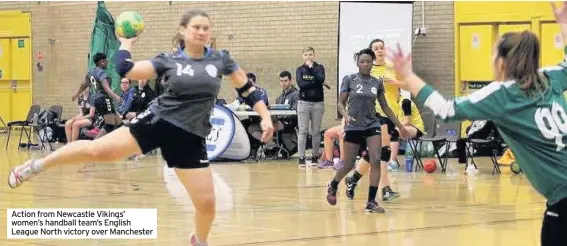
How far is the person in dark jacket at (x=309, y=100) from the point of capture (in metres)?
18.9

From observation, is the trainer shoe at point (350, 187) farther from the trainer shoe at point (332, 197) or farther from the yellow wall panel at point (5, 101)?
the yellow wall panel at point (5, 101)

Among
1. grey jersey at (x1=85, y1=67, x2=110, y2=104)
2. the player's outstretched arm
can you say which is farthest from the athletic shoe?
the player's outstretched arm

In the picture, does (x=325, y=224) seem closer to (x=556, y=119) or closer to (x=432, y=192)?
(x=432, y=192)

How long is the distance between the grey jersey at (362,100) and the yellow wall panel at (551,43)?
29.7 feet

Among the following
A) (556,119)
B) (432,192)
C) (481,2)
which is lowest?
(432,192)

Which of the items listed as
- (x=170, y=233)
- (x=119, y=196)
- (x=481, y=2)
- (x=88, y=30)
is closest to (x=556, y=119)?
(x=170, y=233)

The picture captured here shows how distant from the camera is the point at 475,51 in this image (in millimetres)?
21547

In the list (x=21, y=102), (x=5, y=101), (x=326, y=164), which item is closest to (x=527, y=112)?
(x=326, y=164)

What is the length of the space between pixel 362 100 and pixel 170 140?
4.71 metres

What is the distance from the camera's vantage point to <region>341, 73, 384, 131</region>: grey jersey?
11.8 meters

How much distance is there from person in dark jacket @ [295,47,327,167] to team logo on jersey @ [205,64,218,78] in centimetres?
1132

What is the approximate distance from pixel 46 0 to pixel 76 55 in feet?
6.80

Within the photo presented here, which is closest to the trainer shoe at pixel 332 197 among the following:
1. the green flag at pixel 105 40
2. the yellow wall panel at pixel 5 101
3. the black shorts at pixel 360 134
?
the black shorts at pixel 360 134

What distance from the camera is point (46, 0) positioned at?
30734 millimetres
